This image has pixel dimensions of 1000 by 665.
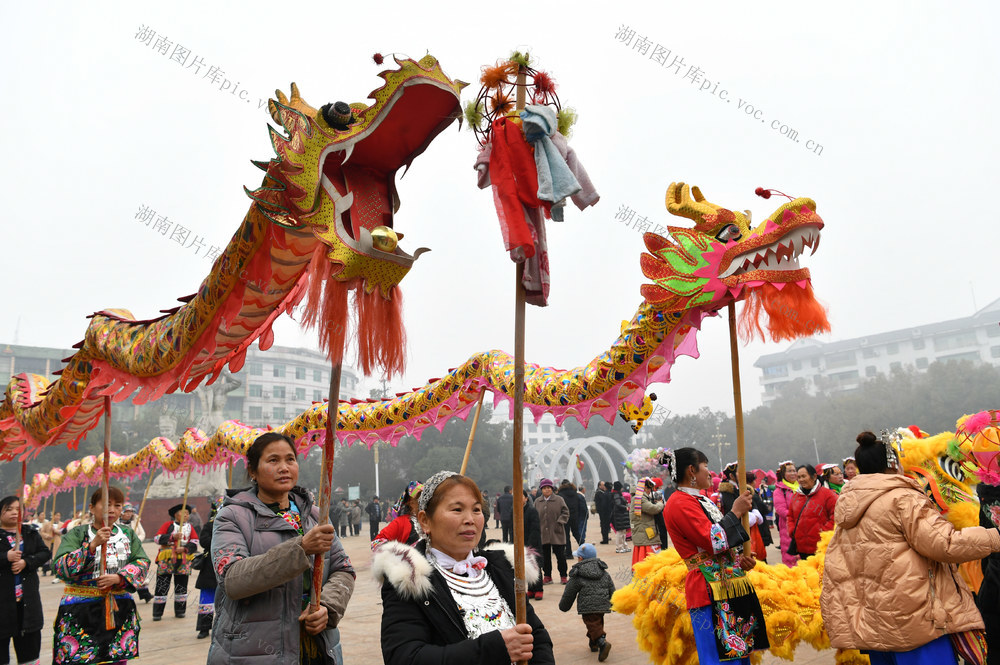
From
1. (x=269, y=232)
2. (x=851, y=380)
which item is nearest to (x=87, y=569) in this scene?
(x=269, y=232)

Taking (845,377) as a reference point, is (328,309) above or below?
below

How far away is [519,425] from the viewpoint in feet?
8.42

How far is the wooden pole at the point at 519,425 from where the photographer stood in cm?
219

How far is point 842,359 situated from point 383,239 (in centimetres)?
7613

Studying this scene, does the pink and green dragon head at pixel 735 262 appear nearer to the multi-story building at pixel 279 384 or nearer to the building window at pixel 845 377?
the multi-story building at pixel 279 384

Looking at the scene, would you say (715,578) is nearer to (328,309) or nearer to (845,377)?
(328,309)

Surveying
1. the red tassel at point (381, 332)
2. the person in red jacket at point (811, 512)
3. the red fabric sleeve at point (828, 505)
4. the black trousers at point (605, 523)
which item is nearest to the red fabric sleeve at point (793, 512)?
the person in red jacket at point (811, 512)

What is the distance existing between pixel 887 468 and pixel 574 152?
7.45ft

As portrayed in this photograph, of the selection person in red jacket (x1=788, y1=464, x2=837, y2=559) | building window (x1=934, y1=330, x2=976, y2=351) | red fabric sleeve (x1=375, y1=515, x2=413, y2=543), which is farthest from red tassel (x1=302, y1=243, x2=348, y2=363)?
building window (x1=934, y1=330, x2=976, y2=351)

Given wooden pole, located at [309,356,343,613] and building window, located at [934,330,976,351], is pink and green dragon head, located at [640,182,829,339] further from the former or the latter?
building window, located at [934,330,976,351]

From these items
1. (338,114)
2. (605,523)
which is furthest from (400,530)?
(605,523)

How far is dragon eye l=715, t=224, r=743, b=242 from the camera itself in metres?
4.69

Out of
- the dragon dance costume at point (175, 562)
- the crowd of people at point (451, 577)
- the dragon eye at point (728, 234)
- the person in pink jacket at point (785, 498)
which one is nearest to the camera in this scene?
the crowd of people at point (451, 577)

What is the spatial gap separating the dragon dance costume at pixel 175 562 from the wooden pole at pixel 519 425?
7.98 m
